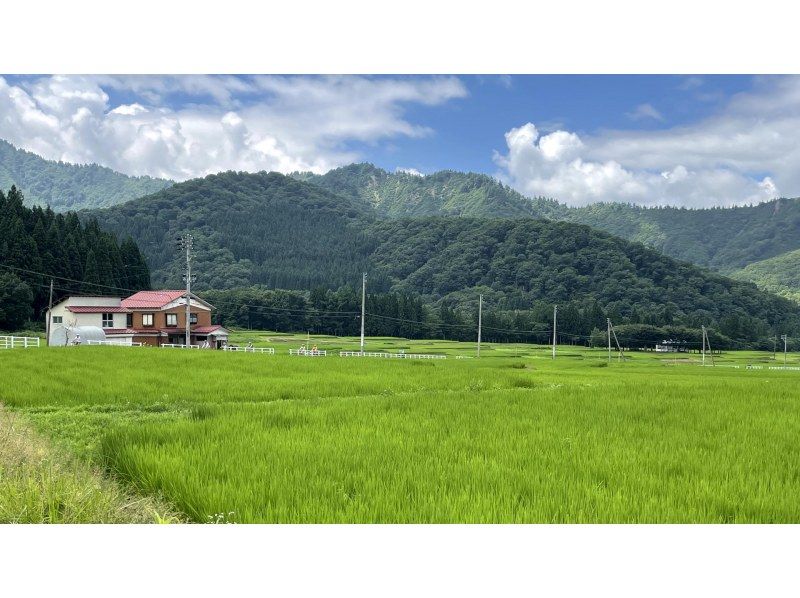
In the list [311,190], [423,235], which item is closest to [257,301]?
[423,235]

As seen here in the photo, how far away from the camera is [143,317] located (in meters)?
41.2

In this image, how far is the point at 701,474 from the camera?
5.53 m

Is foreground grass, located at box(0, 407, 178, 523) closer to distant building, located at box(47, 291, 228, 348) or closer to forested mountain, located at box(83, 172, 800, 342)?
distant building, located at box(47, 291, 228, 348)

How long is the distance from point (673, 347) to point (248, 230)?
8477 centimetres

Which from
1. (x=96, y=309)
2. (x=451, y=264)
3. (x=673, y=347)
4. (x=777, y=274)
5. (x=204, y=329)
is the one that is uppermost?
(x=777, y=274)

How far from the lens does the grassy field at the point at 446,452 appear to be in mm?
4477

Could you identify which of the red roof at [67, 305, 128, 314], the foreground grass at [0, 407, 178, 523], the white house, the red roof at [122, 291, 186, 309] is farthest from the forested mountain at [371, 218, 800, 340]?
the foreground grass at [0, 407, 178, 523]

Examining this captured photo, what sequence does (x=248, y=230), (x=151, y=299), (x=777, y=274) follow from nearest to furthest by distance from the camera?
(x=151, y=299), (x=248, y=230), (x=777, y=274)

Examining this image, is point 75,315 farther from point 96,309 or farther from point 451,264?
point 451,264

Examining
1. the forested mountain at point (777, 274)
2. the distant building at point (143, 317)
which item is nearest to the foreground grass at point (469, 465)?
the distant building at point (143, 317)

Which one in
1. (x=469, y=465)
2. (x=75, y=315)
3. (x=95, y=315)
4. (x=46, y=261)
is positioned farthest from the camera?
(x=46, y=261)

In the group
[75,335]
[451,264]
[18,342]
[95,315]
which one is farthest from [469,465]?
[451,264]

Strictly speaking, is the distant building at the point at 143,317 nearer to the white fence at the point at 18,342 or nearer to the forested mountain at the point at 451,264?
the white fence at the point at 18,342

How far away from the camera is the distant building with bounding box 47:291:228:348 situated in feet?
125
